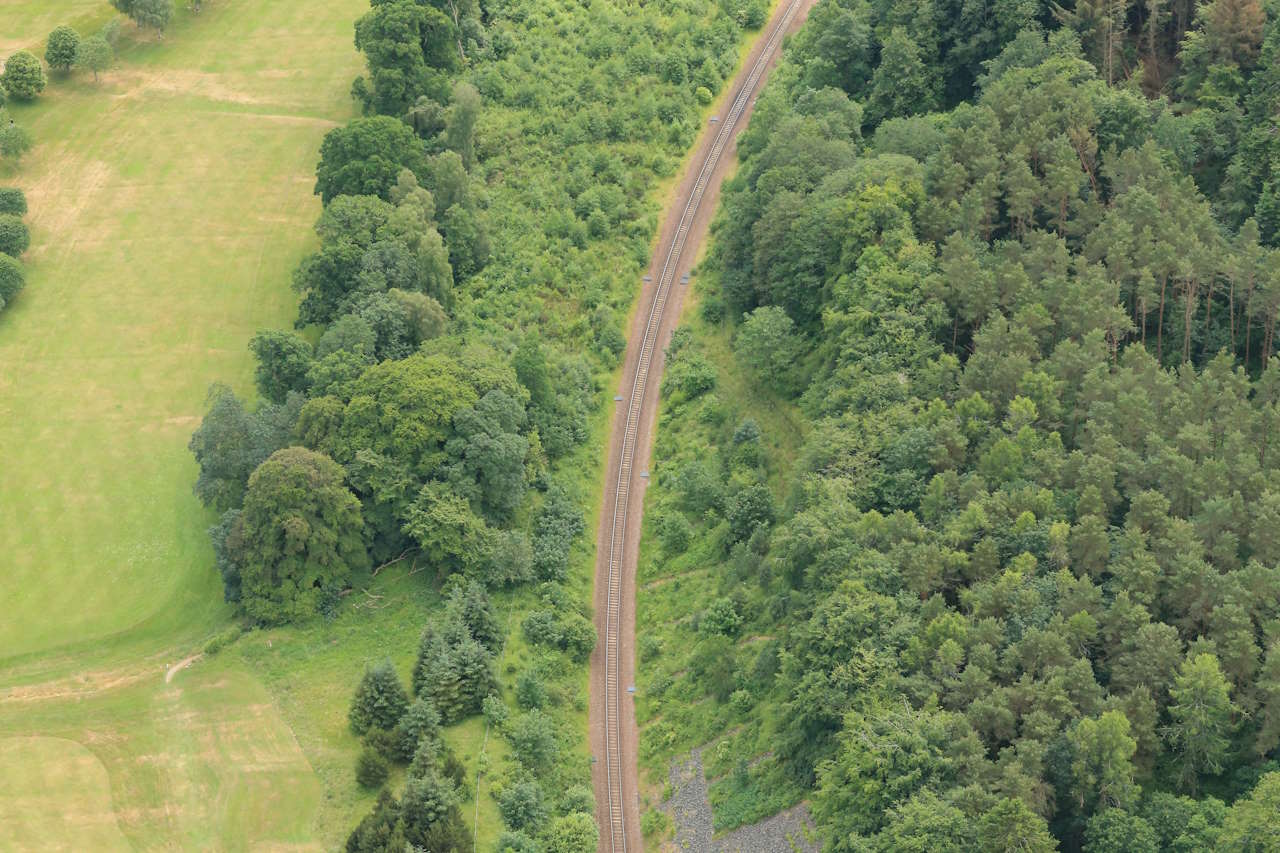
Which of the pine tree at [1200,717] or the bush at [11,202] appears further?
the bush at [11,202]

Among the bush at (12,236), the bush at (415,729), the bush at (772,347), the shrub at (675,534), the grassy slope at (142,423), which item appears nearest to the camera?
the bush at (415,729)

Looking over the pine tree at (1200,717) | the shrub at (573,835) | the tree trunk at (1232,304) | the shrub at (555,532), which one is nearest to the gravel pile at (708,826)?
the shrub at (573,835)

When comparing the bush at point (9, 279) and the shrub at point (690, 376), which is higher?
the bush at point (9, 279)

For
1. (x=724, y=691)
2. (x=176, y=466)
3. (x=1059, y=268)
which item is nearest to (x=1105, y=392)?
(x=1059, y=268)

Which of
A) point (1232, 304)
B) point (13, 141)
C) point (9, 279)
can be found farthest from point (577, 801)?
point (13, 141)

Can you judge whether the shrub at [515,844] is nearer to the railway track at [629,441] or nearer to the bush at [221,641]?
the railway track at [629,441]

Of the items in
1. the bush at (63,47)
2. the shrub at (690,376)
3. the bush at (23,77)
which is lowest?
the shrub at (690,376)

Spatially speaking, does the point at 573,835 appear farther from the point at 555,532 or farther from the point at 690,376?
the point at 690,376
